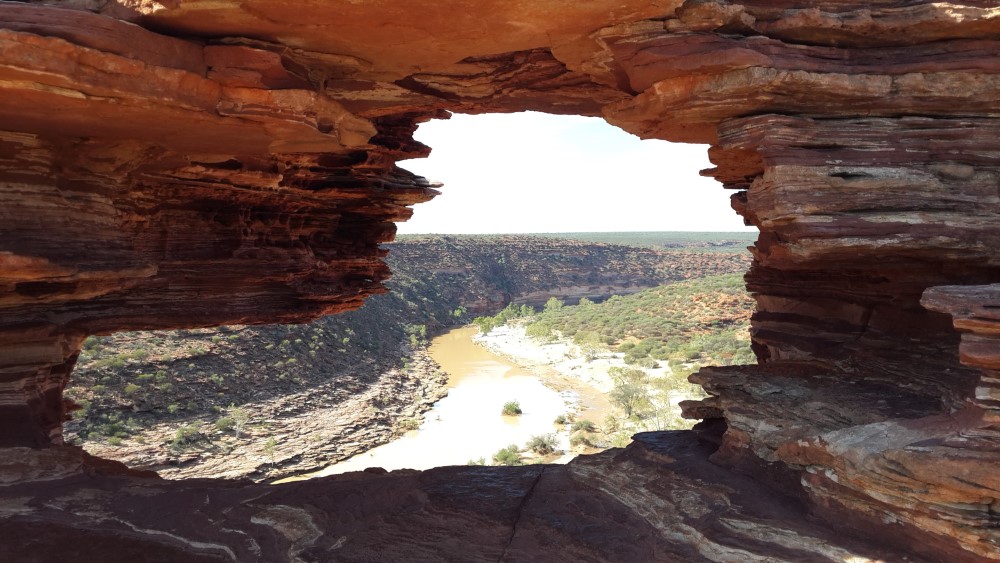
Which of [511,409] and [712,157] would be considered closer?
[712,157]

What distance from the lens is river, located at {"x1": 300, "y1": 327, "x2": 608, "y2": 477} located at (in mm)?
26688

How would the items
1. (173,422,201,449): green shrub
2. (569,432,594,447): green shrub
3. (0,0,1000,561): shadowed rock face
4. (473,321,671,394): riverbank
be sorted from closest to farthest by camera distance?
(0,0,1000,561): shadowed rock face
(173,422,201,449): green shrub
(569,432,594,447): green shrub
(473,321,671,394): riverbank

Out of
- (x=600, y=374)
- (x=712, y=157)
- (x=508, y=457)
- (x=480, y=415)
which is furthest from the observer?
(x=600, y=374)

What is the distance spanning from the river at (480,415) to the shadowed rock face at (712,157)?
14.9 m

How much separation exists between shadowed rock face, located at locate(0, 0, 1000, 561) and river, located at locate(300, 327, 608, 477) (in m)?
14.9

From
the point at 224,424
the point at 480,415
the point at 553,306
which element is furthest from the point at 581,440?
the point at 553,306

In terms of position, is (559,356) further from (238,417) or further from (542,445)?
(238,417)

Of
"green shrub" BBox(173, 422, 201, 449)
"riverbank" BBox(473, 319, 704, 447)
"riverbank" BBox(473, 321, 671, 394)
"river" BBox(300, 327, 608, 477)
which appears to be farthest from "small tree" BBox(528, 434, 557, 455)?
"green shrub" BBox(173, 422, 201, 449)

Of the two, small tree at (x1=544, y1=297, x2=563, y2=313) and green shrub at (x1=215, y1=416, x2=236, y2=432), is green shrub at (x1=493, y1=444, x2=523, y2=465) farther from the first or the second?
small tree at (x1=544, y1=297, x2=563, y2=313)

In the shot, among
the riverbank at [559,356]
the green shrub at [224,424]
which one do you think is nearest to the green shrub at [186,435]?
the green shrub at [224,424]

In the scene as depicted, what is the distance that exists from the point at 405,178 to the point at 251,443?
1493 cm

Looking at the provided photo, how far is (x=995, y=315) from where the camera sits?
5.23 m

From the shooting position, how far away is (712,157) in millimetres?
10180

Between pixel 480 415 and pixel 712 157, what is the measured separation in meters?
26.3
